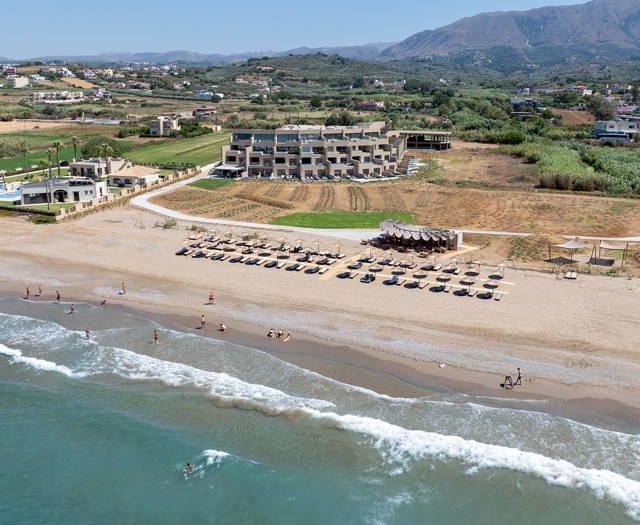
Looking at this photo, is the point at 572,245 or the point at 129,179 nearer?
the point at 572,245

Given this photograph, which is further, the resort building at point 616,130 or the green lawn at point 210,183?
the resort building at point 616,130

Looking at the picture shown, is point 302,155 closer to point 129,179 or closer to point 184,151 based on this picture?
point 129,179

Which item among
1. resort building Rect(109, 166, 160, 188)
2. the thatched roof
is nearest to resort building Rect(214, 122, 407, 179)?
resort building Rect(109, 166, 160, 188)

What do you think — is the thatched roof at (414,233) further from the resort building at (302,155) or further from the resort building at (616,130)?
the resort building at (616,130)

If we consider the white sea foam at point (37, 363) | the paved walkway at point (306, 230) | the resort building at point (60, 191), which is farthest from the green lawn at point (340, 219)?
the white sea foam at point (37, 363)

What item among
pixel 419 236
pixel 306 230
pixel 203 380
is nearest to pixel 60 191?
pixel 306 230
